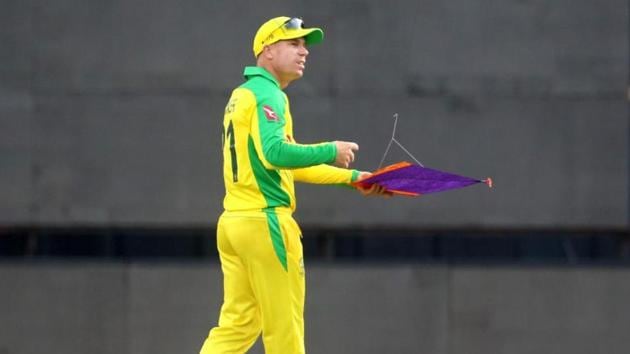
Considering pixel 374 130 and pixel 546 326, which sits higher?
pixel 374 130

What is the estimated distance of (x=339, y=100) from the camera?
9969 mm

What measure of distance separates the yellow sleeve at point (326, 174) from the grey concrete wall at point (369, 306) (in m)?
2.64

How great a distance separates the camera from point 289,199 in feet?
23.4

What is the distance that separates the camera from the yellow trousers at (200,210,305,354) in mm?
7016

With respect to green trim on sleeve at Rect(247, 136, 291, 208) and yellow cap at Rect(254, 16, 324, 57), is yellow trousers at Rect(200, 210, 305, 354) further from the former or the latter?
yellow cap at Rect(254, 16, 324, 57)

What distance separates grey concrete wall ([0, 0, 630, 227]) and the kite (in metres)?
2.71

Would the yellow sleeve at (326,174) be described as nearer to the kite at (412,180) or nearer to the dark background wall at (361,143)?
the kite at (412,180)

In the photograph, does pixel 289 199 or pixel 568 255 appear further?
pixel 568 255

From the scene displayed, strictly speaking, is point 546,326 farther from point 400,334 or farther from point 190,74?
point 190,74

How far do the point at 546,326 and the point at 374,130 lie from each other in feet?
6.03

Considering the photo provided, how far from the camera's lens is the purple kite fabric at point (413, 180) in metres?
7.06

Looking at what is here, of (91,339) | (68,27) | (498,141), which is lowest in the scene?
(91,339)

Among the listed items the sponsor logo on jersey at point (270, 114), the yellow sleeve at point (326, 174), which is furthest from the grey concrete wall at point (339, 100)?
the sponsor logo on jersey at point (270, 114)

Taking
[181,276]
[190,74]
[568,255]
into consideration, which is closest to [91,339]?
[181,276]
